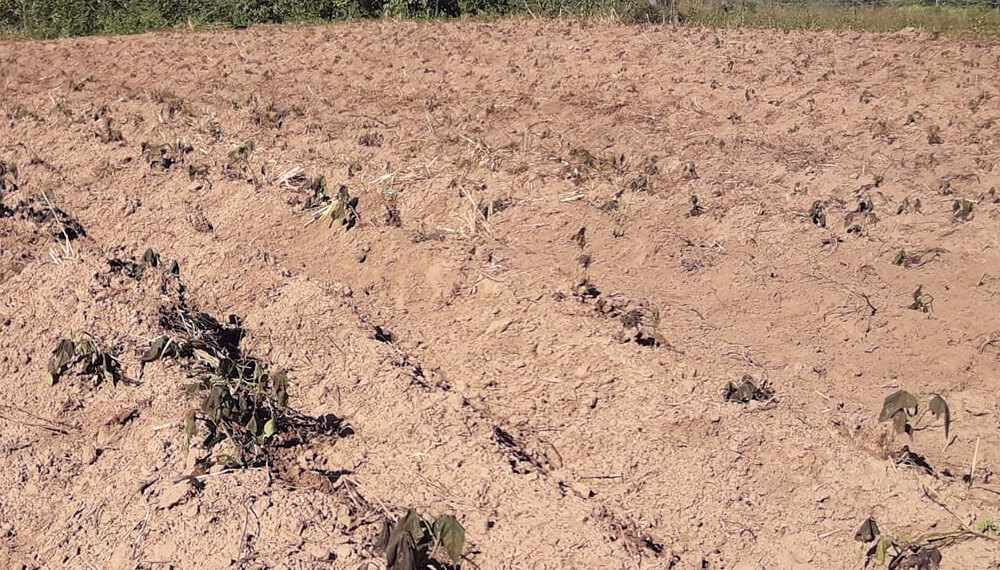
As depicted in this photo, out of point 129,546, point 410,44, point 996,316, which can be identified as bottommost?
point 129,546

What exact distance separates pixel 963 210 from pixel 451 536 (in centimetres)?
392

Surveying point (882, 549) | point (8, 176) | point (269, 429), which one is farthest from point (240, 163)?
point (882, 549)

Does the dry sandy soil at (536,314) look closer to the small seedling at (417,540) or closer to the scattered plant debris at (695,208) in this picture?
the scattered plant debris at (695,208)

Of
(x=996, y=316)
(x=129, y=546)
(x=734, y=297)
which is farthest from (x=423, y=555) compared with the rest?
(x=996, y=316)

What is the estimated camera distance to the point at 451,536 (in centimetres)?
298

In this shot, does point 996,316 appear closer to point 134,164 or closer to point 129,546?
point 129,546

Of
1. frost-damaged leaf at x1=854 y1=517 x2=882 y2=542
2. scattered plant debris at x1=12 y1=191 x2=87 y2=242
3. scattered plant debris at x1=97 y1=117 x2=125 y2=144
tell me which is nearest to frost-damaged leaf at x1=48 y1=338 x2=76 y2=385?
scattered plant debris at x1=12 y1=191 x2=87 y2=242

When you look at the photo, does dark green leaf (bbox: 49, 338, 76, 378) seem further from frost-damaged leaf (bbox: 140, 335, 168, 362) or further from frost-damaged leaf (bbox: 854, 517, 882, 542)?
frost-damaged leaf (bbox: 854, 517, 882, 542)

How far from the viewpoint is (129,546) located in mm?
3156

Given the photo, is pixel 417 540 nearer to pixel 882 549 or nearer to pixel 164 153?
pixel 882 549

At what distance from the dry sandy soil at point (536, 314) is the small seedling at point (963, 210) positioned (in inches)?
2.0

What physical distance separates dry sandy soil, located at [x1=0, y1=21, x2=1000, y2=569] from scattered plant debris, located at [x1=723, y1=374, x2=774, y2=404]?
53mm

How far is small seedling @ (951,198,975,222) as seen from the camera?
544cm

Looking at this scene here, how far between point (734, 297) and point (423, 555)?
8.30ft
